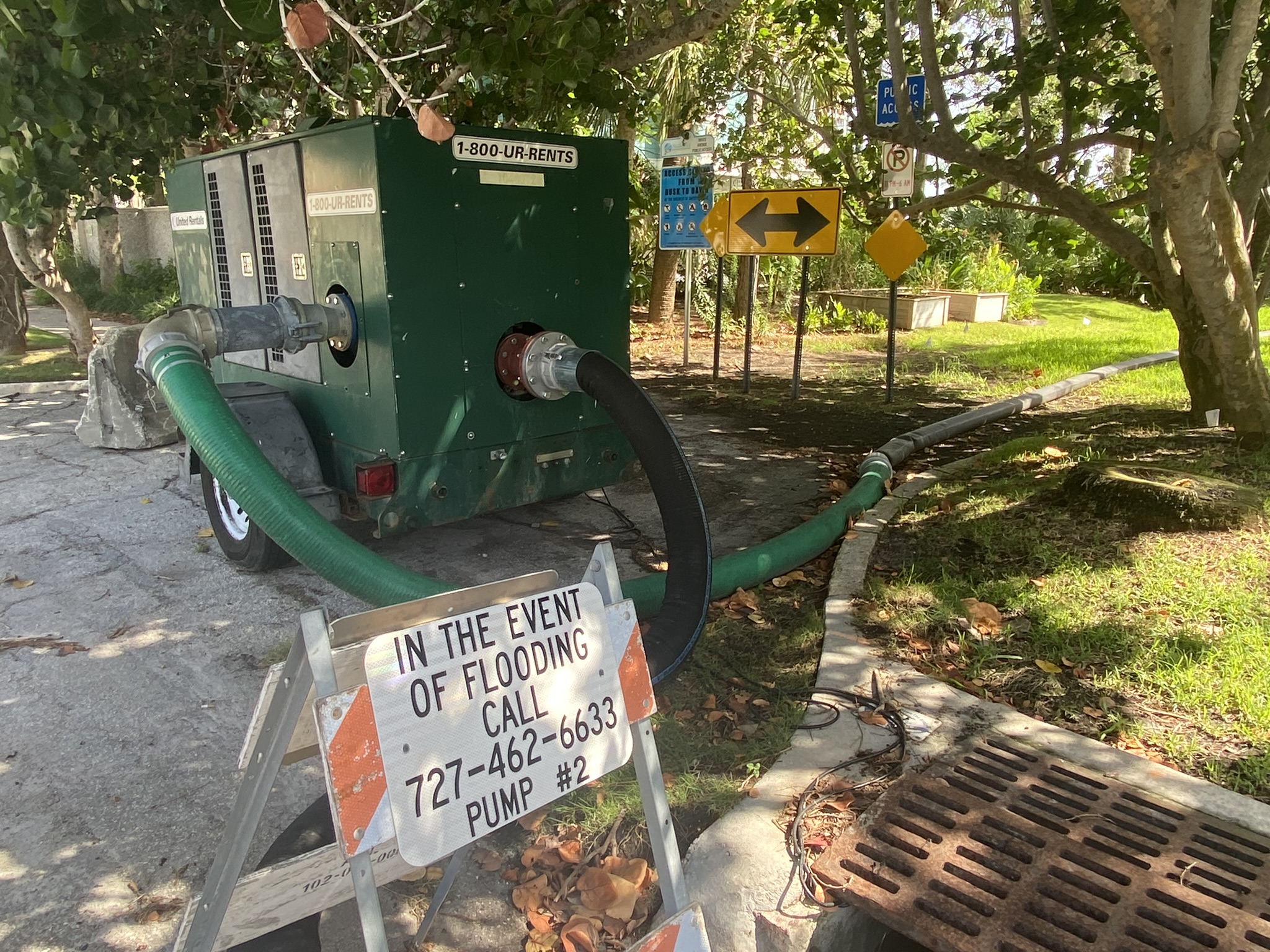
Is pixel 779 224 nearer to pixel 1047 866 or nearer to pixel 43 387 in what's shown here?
pixel 1047 866

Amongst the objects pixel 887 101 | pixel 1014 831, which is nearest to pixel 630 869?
pixel 1014 831

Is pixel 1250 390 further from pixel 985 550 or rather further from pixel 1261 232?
pixel 985 550

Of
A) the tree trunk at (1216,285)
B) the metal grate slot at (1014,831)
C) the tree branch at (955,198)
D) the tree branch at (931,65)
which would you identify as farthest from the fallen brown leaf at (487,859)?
the tree branch at (955,198)

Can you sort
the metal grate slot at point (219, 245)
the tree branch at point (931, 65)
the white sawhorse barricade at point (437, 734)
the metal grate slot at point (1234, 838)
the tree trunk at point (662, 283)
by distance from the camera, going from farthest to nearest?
the tree trunk at point (662, 283) < the tree branch at point (931, 65) < the metal grate slot at point (219, 245) < the metal grate slot at point (1234, 838) < the white sawhorse barricade at point (437, 734)

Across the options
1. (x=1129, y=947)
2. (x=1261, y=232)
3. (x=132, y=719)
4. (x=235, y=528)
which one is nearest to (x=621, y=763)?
(x=1129, y=947)

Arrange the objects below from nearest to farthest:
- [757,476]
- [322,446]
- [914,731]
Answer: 1. [914,731]
2. [322,446]
3. [757,476]

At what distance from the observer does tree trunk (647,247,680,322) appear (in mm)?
14859

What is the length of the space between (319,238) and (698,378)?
21.7 ft

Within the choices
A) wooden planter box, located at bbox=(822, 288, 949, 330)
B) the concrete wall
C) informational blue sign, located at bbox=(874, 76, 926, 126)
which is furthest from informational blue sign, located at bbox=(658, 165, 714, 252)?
the concrete wall

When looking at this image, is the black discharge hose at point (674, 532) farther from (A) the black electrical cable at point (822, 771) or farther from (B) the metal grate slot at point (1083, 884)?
(B) the metal grate slot at point (1083, 884)

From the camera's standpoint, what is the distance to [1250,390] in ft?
20.5

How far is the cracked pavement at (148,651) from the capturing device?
267 cm

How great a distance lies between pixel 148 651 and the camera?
4074 mm

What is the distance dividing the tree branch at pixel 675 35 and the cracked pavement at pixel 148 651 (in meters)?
2.80
